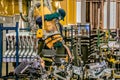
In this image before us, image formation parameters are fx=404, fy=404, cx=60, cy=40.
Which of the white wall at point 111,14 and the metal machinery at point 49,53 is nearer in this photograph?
the metal machinery at point 49,53

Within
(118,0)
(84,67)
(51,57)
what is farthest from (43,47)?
(118,0)

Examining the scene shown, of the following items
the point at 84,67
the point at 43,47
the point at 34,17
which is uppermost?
the point at 34,17

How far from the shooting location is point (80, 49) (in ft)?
35.7

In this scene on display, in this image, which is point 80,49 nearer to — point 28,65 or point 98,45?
point 98,45

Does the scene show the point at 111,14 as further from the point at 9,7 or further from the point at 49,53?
A: the point at 49,53

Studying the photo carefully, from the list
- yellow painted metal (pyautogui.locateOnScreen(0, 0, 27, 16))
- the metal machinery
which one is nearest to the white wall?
yellow painted metal (pyautogui.locateOnScreen(0, 0, 27, 16))

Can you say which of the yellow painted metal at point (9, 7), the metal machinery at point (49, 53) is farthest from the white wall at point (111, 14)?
the metal machinery at point (49, 53)

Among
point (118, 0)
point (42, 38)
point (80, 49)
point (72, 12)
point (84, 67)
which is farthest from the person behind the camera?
point (118, 0)

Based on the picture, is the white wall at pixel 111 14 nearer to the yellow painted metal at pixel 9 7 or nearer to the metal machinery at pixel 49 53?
the yellow painted metal at pixel 9 7

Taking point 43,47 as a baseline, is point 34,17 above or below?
above

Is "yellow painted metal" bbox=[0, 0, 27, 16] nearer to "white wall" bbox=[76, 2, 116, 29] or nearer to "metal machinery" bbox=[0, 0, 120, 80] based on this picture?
"white wall" bbox=[76, 2, 116, 29]

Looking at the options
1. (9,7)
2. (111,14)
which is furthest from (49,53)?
(111,14)

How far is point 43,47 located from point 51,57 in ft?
0.75

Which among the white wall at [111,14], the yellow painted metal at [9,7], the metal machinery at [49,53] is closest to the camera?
the metal machinery at [49,53]
